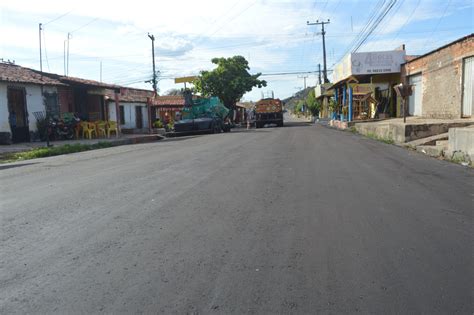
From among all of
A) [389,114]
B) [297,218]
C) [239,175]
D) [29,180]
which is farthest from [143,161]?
[389,114]

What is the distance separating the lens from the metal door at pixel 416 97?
23.2 meters

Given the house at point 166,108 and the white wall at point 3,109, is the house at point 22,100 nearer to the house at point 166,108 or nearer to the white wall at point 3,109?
the white wall at point 3,109

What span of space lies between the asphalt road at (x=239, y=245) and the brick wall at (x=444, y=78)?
11.6 meters

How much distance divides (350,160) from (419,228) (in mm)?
5961

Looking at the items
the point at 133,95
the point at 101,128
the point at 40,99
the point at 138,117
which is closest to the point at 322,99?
the point at 133,95

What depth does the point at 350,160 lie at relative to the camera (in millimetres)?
10781

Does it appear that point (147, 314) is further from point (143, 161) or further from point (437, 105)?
point (437, 105)

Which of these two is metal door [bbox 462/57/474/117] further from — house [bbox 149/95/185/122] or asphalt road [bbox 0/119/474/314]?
house [bbox 149/95/185/122]

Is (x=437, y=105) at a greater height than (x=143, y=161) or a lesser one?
greater

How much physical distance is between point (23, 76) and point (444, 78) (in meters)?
20.9

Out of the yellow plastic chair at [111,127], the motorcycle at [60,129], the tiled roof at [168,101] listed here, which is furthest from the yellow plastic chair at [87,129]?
the tiled roof at [168,101]

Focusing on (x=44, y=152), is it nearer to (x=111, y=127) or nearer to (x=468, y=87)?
(x=111, y=127)

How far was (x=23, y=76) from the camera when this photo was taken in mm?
22078

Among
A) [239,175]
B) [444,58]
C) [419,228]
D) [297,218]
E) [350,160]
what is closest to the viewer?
[419,228]
